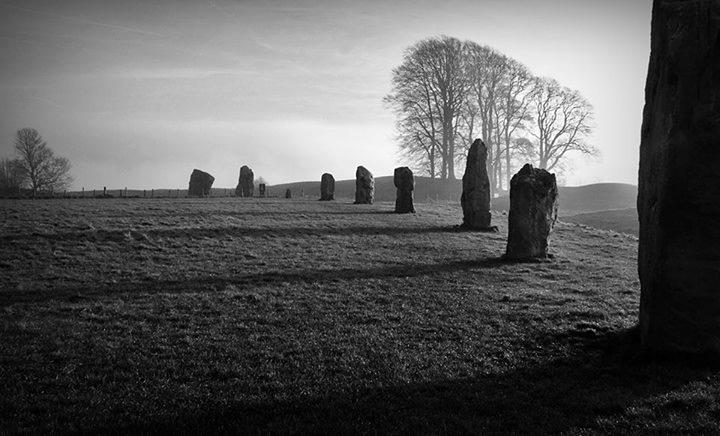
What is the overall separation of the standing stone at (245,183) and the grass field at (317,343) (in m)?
34.4

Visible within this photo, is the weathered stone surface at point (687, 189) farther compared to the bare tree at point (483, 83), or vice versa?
the bare tree at point (483, 83)

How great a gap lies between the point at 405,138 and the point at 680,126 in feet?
160

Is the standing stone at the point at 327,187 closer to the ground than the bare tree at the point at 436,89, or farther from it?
closer to the ground

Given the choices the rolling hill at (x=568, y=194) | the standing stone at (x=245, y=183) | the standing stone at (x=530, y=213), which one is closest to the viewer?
the standing stone at (x=530, y=213)

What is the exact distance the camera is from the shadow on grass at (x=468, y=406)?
5.86 meters

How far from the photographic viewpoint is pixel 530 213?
1928cm

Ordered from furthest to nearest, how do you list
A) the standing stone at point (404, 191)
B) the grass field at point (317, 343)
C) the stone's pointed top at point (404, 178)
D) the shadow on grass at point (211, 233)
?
the standing stone at point (404, 191)
the stone's pointed top at point (404, 178)
the shadow on grass at point (211, 233)
the grass field at point (317, 343)

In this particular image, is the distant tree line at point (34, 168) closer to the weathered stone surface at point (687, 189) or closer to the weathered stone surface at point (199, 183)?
the weathered stone surface at point (199, 183)

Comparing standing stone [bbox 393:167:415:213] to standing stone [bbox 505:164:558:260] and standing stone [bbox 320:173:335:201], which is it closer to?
→ standing stone [bbox 320:173:335:201]

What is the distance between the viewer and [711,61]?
7.46 m

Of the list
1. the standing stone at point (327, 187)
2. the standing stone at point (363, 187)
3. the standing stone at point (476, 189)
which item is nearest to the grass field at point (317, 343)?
the standing stone at point (476, 189)

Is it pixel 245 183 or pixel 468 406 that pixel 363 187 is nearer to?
pixel 245 183

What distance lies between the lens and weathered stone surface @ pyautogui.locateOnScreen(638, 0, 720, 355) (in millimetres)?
7488

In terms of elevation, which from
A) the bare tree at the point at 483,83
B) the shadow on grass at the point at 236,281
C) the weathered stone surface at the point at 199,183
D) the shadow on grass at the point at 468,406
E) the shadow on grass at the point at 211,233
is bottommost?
the shadow on grass at the point at 468,406
